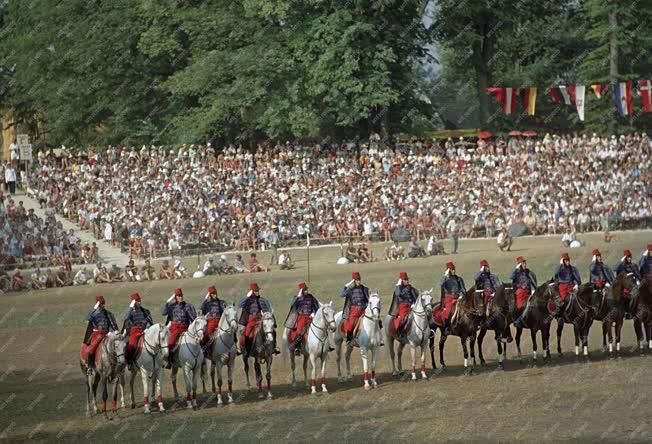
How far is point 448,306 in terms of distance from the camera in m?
26.6

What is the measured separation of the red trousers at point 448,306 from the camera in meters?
26.5

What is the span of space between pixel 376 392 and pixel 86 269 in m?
24.3

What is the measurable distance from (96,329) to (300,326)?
417 centimetres

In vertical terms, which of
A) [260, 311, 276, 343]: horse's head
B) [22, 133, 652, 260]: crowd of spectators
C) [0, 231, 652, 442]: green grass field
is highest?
[22, 133, 652, 260]: crowd of spectators

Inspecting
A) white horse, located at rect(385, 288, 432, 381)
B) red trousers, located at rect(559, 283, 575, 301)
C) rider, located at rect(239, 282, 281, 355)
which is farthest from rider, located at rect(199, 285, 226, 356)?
red trousers, located at rect(559, 283, 575, 301)

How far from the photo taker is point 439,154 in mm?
59094

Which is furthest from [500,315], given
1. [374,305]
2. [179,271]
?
[179,271]

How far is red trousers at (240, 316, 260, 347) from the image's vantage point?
24.8 meters

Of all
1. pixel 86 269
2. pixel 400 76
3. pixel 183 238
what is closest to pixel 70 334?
pixel 86 269

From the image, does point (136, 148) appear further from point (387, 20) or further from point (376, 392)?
point (376, 392)

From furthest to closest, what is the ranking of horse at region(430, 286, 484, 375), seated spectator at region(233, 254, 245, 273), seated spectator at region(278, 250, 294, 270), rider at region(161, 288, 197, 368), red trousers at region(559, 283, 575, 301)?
seated spectator at region(278, 250, 294, 270) → seated spectator at region(233, 254, 245, 273) → red trousers at region(559, 283, 575, 301) → horse at region(430, 286, 484, 375) → rider at region(161, 288, 197, 368)

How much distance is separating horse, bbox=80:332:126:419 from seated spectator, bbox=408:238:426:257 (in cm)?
2580

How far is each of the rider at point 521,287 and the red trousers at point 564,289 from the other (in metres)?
0.58

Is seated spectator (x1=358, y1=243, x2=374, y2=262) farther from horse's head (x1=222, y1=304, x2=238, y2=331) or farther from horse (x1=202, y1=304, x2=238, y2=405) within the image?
horse's head (x1=222, y1=304, x2=238, y2=331)
